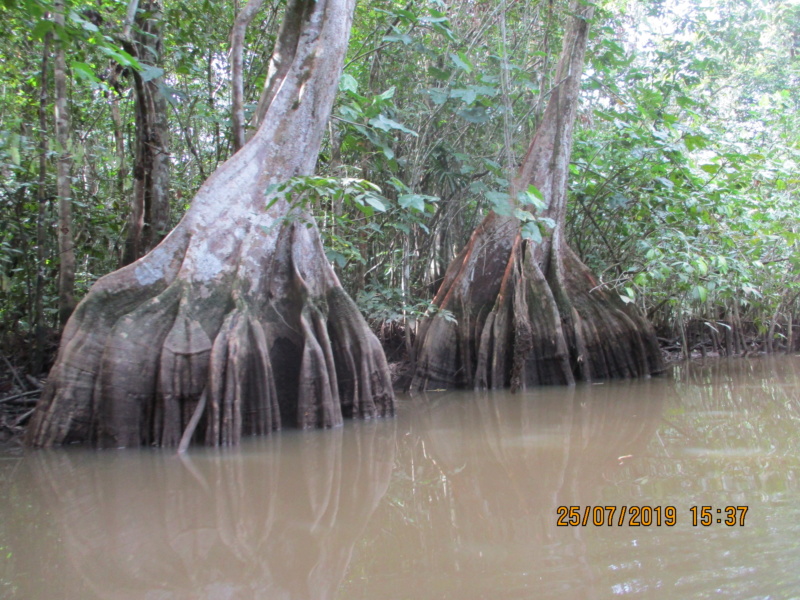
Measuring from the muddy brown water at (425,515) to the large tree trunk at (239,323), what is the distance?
343 mm

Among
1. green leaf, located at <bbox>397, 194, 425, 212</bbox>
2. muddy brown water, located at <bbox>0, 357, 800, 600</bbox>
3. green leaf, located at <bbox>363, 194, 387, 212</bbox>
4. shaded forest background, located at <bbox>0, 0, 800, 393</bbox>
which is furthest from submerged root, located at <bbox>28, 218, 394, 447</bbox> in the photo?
green leaf, located at <bbox>363, 194, 387, 212</bbox>

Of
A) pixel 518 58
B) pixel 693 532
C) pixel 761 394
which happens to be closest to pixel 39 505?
pixel 693 532

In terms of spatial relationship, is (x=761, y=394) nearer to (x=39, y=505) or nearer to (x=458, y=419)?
(x=458, y=419)

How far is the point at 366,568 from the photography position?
2256mm

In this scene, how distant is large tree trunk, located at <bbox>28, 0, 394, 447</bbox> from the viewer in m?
4.43

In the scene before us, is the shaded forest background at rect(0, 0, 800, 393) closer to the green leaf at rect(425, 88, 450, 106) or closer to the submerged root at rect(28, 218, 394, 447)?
the green leaf at rect(425, 88, 450, 106)

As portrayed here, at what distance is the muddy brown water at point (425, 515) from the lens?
208 cm

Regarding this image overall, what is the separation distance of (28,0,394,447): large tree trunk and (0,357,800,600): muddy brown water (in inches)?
13.5

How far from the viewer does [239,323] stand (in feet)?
15.9

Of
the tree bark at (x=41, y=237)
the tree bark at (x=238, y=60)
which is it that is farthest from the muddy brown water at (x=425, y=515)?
the tree bark at (x=238, y=60)

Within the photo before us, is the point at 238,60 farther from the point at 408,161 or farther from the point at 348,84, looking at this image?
the point at 408,161

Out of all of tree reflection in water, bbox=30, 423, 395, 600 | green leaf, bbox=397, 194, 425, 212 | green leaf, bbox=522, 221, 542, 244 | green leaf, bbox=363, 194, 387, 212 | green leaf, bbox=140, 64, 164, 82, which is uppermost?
green leaf, bbox=140, 64, 164, 82

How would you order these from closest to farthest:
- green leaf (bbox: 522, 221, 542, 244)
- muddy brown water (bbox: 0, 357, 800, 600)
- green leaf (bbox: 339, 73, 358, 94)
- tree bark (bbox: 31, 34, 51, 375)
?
muddy brown water (bbox: 0, 357, 800, 600) < tree bark (bbox: 31, 34, 51, 375) < green leaf (bbox: 522, 221, 542, 244) < green leaf (bbox: 339, 73, 358, 94)

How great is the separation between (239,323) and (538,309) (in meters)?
3.60
